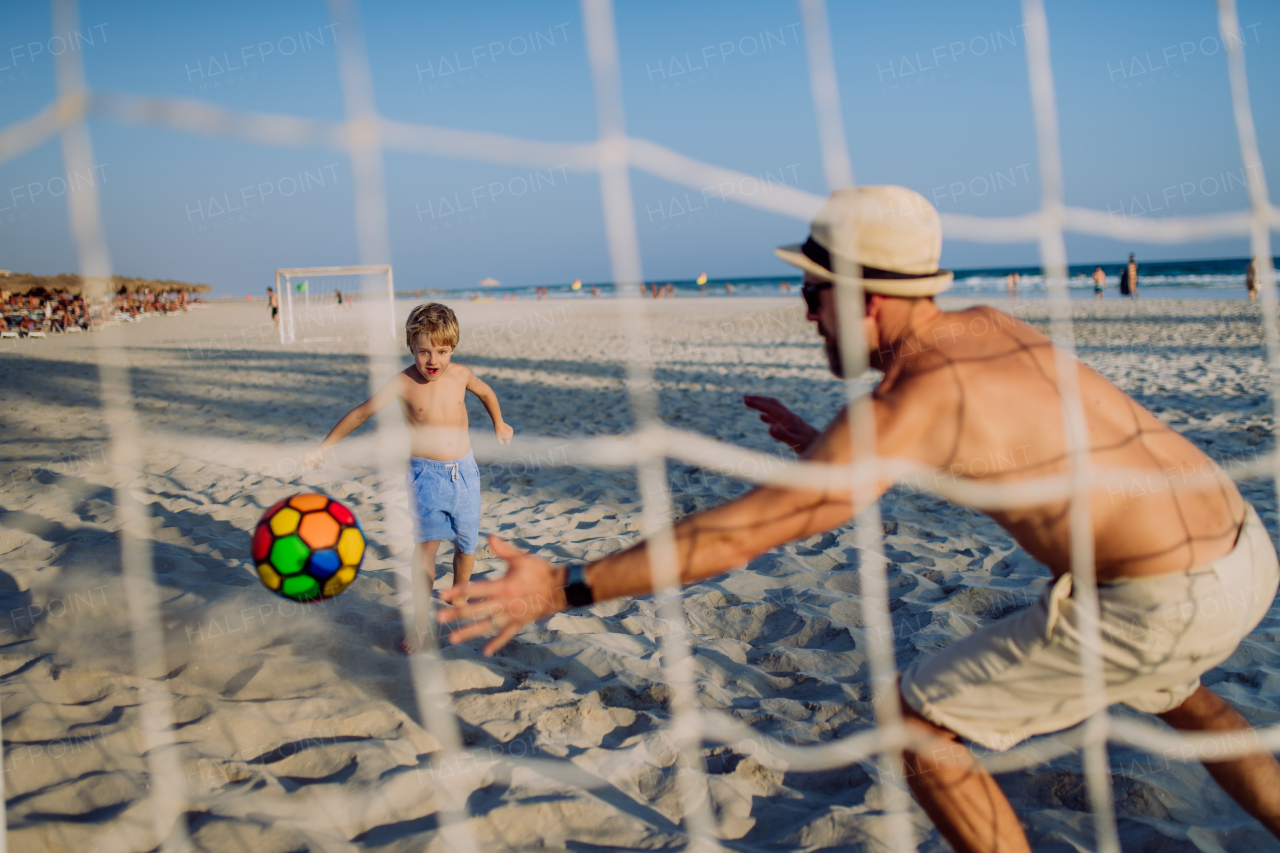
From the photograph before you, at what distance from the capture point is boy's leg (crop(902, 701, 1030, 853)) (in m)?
1.37

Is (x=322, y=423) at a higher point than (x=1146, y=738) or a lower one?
higher

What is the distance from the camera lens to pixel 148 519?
3.76 meters

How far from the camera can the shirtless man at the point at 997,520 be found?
121 cm

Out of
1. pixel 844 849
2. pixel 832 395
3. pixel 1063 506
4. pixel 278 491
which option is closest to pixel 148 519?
pixel 278 491

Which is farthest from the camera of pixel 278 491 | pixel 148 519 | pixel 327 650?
pixel 278 491

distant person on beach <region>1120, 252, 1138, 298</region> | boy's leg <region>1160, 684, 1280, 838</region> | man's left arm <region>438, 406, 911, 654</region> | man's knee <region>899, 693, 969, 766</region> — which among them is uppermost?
distant person on beach <region>1120, 252, 1138, 298</region>

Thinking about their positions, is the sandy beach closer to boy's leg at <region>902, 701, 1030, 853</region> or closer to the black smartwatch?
boy's leg at <region>902, 701, 1030, 853</region>

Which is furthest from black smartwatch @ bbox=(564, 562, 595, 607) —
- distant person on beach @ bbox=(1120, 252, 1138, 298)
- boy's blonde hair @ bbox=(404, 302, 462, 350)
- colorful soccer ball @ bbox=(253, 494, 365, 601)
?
distant person on beach @ bbox=(1120, 252, 1138, 298)

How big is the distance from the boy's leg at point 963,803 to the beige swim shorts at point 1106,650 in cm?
7

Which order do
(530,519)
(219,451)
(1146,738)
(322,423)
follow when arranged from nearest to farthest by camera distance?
(1146,738) → (530,519) → (219,451) → (322,423)

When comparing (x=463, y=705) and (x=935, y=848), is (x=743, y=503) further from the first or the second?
(x=463, y=705)

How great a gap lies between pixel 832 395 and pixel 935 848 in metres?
6.28

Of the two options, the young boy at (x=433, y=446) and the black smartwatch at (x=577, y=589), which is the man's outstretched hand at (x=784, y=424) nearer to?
the black smartwatch at (x=577, y=589)

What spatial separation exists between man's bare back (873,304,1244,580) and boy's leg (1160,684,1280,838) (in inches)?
19.3
